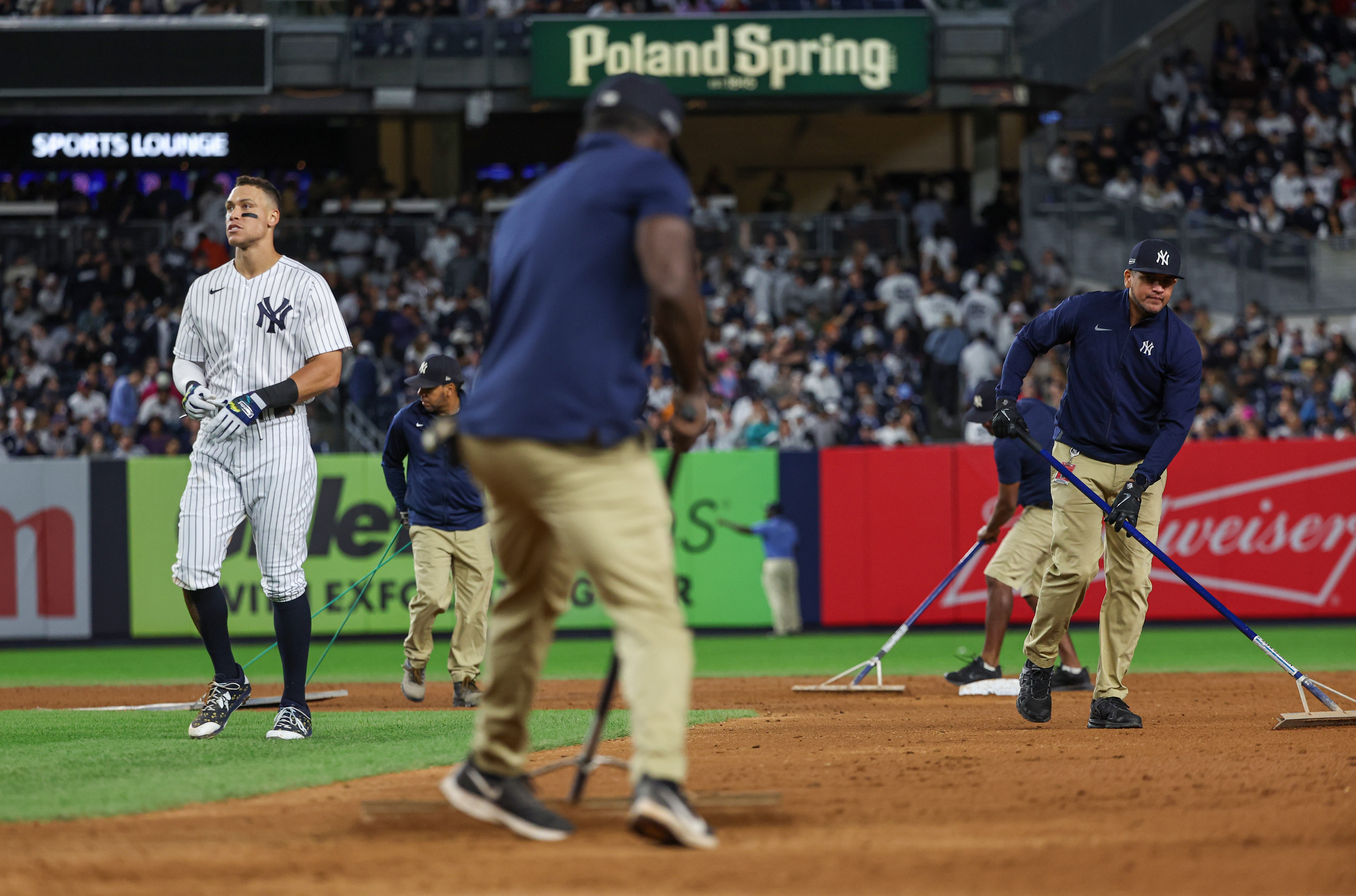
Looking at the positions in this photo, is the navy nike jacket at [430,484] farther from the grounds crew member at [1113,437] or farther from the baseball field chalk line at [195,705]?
the grounds crew member at [1113,437]

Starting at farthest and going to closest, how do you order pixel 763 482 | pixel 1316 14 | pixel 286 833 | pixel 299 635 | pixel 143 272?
pixel 1316 14 < pixel 143 272 < pixel 763 482 < pixel 299 635 < pixel 286 833

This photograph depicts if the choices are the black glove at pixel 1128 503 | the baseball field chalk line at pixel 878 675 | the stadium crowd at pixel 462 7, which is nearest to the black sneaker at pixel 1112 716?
the black glove at pixel 1128 503

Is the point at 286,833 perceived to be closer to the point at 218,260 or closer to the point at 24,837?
the point at 24,837

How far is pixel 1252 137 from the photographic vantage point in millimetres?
27781

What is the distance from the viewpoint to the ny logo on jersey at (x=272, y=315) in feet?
25.1

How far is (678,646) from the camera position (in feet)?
15.1

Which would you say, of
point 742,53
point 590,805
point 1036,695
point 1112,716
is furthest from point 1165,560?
point 742,53

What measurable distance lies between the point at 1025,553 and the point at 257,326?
5.63 m

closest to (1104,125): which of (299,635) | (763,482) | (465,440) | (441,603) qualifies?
(763,482)

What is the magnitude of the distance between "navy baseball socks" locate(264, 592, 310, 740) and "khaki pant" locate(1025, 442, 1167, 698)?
12.5 ft

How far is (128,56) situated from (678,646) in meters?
25.5

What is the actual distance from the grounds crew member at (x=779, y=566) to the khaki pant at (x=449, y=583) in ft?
24.4

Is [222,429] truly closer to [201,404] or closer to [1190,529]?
[201,404]

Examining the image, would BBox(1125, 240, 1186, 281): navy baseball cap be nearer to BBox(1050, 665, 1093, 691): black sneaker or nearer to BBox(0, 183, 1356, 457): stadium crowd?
BBox(1050, 665, 1093, 691): black sneaker
